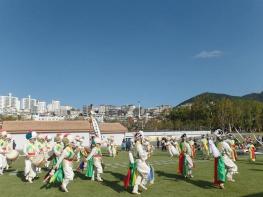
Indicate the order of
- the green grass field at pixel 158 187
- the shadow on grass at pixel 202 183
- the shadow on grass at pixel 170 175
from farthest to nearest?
the shadow on grass at pixel 170 175 → the shadow on grass at pixel 202 183 → the green grass field at pixel 158 187

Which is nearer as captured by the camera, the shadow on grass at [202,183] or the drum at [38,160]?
the shadow on grass at [202,183]

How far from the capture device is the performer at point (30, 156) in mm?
16547

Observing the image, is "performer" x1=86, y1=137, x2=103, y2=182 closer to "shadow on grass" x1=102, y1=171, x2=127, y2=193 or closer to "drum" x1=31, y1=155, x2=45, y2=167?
"shadow on grass" x1=102, y1=171, x2=127, y2=193

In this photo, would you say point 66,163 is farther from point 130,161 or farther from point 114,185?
point 130,161

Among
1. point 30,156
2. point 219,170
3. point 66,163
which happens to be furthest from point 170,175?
point 30,156

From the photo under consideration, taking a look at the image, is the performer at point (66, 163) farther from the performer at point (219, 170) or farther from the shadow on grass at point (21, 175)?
the performer at point (219, 170)

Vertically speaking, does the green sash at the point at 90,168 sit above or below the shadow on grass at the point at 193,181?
above

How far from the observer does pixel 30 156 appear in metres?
16.8

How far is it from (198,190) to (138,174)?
2.30 meters

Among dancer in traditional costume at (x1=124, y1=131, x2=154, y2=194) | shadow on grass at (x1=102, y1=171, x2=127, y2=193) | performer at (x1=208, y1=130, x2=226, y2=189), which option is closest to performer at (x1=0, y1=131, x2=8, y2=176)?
shadow on grass at (x1=102, y1=171, x2=127, y2=193)

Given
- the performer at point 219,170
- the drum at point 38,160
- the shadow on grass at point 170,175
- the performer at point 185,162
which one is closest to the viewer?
the performer at point 219,170

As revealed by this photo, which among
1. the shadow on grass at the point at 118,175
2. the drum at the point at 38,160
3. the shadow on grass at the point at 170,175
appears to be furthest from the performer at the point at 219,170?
the drum at the point at 38,160

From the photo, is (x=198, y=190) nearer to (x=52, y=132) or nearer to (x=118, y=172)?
(x=118, y=172)

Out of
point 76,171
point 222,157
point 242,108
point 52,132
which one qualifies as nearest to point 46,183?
point 76,171
